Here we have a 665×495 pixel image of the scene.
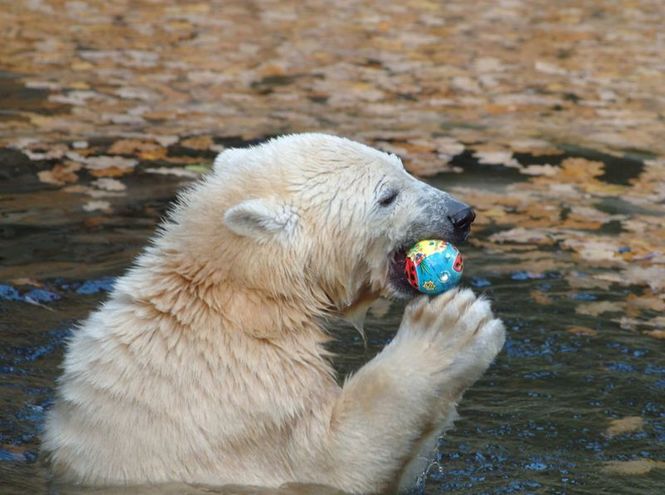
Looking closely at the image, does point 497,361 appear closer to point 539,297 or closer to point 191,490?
point 539,297

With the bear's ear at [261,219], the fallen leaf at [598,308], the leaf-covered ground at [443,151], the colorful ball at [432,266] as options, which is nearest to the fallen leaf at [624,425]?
the leaf-covered ground at [443,151]

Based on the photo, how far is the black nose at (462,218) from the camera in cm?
452

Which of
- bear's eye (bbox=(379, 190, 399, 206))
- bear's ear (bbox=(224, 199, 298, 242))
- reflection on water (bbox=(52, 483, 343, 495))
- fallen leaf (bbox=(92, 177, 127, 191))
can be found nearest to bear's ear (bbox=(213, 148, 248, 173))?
bear's ear (bbox=(224, 199, 298, 242))

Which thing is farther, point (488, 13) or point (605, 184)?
point (488, 13)

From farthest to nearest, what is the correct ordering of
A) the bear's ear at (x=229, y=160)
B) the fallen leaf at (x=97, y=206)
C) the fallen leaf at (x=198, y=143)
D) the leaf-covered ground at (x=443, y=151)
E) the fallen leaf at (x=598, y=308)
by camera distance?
the fallen leaf at (x=198, y=143)
the fallen leaf at (x=97, y=206)
the fallen leaf at (x=598, y=308)
the leaf-covered ground at (x=443, y=151)
the bear's ear at (x=229, y=160)

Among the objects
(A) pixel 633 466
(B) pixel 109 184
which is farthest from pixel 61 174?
(A) pixel 633 466

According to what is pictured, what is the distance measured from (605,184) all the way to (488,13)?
6.53m

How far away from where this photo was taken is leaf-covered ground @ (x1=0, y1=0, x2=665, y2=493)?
5.38 m

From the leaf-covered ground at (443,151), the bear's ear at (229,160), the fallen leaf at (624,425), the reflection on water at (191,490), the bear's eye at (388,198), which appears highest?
the bear's ear at (229,160)

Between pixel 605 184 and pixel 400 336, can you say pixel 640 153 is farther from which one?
pixel 400 336

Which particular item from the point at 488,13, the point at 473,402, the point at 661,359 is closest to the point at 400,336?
the point at 473,402

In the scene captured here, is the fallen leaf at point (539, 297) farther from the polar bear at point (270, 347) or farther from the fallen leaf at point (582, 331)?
the polar bear at point (270, 347)

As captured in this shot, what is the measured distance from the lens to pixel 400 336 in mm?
4402

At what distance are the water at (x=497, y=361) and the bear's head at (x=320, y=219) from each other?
2.52 ft
